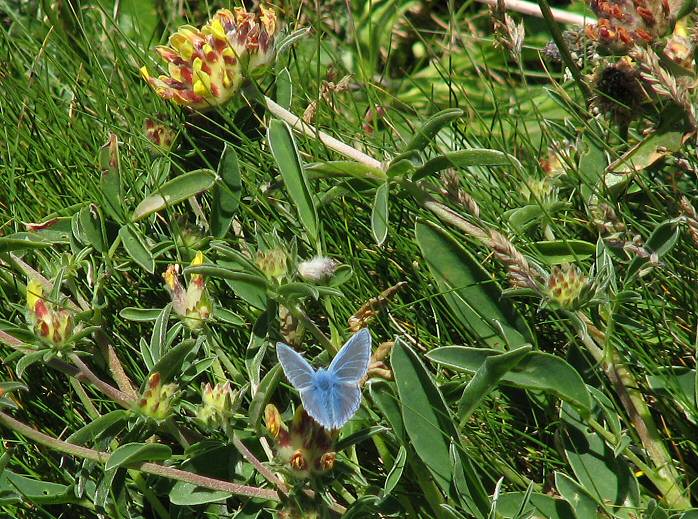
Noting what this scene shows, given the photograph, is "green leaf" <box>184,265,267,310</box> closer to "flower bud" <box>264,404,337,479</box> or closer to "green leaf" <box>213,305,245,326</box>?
"green leaf" <box>213,305,245,326</box>

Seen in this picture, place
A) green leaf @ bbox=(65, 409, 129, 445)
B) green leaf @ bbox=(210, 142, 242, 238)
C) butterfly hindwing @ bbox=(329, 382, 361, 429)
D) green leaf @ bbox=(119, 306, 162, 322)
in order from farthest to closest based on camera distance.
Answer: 1. green leaf @ bbox=(210, 142, 242, 238)
2. green leaf @ bbox=(119, 306, 162, 322)
3. green leaf @ bbox=(65, 409, 129, 445)
4. butterfly hindwing @ bbox=(329, 382, 361, 429)

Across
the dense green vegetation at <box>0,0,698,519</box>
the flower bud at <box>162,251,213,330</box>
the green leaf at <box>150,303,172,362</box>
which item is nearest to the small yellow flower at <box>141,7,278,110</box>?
the dense green vegetation at <box>0,0,698,519</box>

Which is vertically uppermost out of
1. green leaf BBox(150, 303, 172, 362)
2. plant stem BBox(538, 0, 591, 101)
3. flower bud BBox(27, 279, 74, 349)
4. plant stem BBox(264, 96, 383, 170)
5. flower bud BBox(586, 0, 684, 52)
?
flower bud BBox(586, 0, 684, 52)

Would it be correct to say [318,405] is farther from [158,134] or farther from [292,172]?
[158,134]

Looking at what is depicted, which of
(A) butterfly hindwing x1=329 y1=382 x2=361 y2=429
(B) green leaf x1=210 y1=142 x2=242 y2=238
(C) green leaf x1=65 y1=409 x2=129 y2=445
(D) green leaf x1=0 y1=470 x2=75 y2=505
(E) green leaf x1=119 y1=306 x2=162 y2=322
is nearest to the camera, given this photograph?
(A) butterfly hindwing x1=329 y1=382 x2=361 y2=429

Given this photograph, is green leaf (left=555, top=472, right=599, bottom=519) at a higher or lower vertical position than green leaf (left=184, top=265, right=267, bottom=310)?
lower

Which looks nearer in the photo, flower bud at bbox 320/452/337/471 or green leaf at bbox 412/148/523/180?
flower bud at bbox 320/452/337/471
